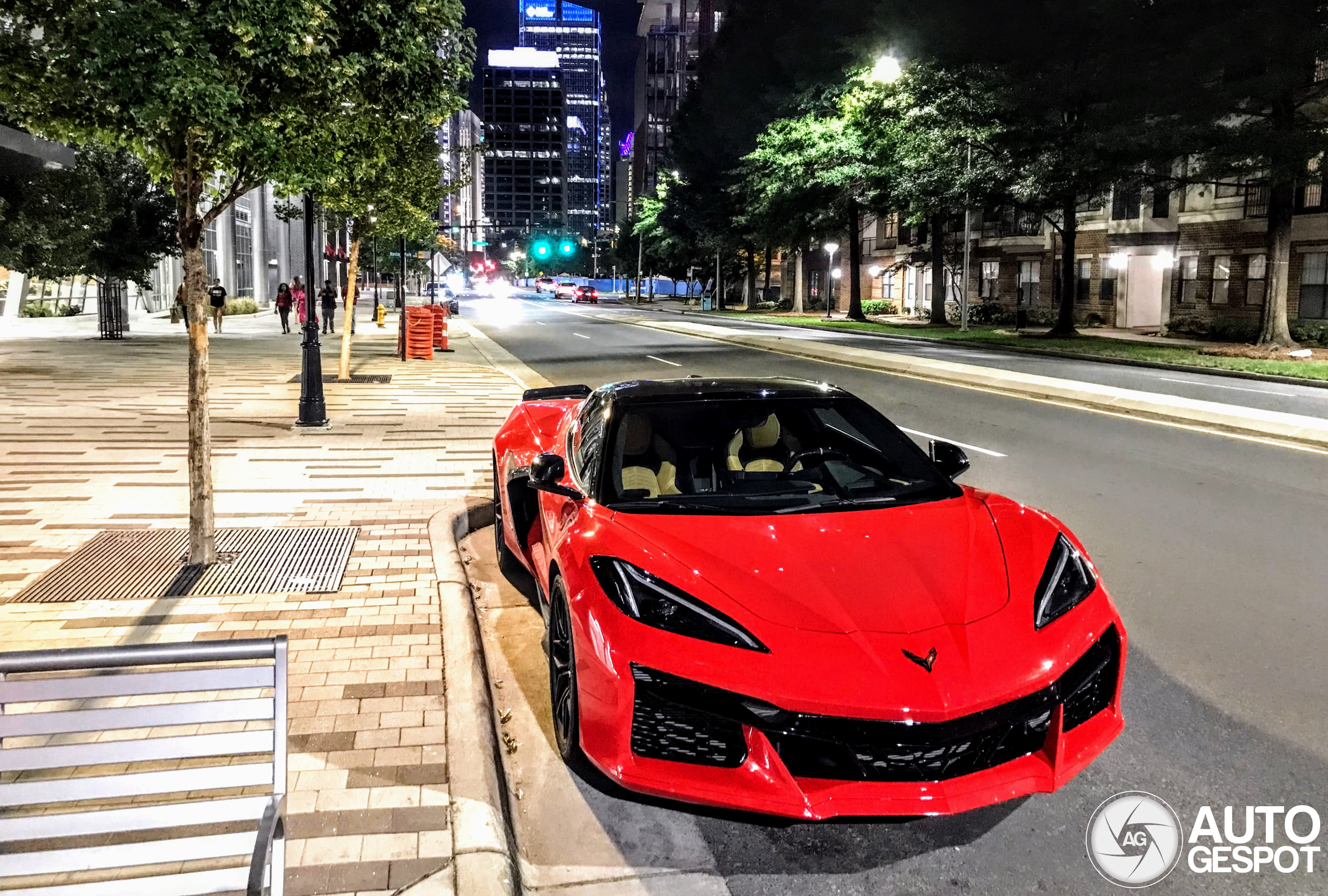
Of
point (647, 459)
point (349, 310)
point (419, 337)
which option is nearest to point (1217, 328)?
point (419, 337)

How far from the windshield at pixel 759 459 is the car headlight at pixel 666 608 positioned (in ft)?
2.21

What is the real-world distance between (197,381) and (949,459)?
451 centimetres

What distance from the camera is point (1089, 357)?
27.2 metres

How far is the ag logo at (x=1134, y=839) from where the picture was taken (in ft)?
10.8

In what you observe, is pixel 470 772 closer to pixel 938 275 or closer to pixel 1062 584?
pixel 1062 584

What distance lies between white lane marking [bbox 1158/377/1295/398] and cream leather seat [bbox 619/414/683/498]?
16.5 m

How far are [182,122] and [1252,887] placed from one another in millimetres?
6101

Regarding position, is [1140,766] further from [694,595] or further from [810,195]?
[810,195]

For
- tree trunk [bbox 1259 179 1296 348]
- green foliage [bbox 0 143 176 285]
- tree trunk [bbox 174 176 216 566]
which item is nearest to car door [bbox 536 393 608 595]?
tree trunk [bbox 174 176 216 566]

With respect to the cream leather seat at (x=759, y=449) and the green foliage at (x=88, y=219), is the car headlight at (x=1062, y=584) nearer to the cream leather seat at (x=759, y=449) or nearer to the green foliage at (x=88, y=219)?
the cream leather seat at (x=759, y=449)

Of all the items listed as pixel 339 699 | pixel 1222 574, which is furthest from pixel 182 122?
pixel 1222 574

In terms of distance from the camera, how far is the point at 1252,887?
3.18m

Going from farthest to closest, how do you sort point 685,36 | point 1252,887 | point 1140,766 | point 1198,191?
point 685,36
point 1198,191
point 1140,766
point 1252,887

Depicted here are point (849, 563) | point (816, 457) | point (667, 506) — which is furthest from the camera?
point (816, 457)
